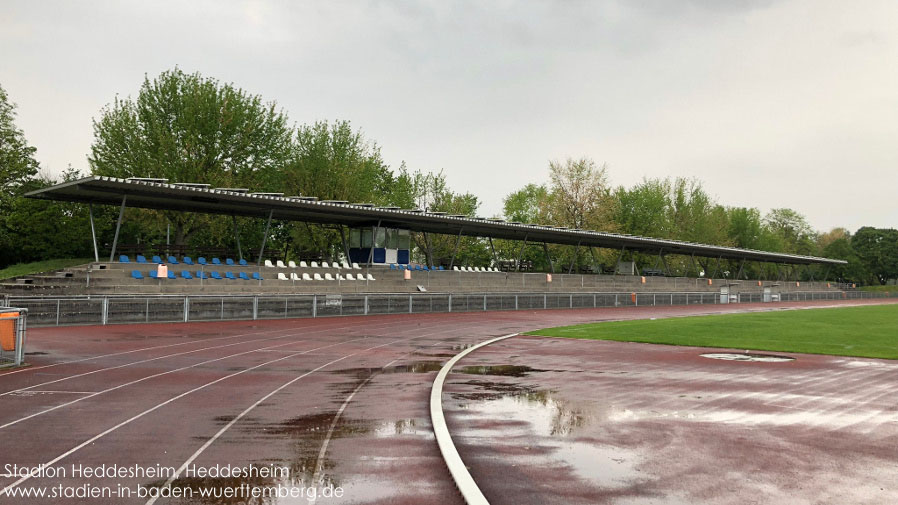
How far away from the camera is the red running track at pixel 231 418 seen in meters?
5.71

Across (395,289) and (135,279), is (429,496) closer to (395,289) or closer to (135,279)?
(135,279)

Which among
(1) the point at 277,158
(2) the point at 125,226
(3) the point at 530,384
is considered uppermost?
(1) the point at 277,158

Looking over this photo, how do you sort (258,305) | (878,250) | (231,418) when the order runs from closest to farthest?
(231,418) → (258,305) → (878,250)

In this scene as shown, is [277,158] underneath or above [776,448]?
above

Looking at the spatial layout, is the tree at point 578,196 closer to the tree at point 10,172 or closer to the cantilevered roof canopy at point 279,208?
the cantilevered roof canopy at point 279,208

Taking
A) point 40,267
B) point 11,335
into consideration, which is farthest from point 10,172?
point 11,335

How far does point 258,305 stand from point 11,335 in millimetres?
14859

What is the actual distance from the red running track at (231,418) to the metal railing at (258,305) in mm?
5492

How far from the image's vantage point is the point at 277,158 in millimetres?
53531

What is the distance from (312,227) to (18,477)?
177 ft

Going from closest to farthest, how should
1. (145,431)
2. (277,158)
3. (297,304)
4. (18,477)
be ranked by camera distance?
1. (18,477)
2. (145,431)
3. (297,304)
4. (277,158)

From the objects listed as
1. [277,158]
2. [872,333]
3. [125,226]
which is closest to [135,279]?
[277,158]

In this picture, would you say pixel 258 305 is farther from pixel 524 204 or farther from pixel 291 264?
pixel 524 204

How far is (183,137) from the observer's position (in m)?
48.2
